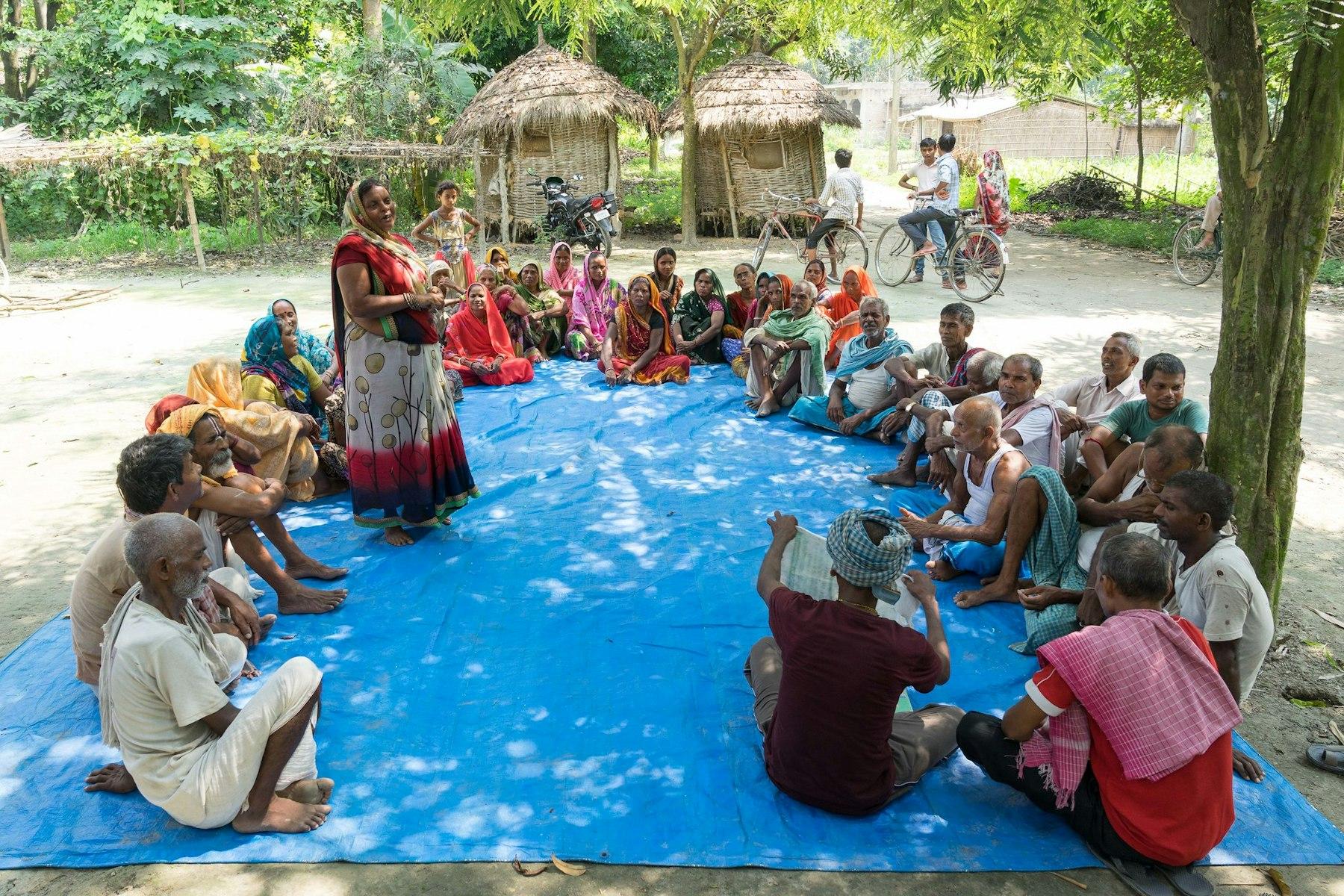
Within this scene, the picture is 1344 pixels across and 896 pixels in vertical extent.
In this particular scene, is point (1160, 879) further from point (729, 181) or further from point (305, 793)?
point (729, 181)

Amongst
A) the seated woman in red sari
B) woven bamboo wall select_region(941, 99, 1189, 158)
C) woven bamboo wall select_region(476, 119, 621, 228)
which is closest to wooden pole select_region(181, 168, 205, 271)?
woven bamboo wall select_region(476, 119, 621, 228)

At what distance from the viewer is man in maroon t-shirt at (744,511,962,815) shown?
2551 millimetres

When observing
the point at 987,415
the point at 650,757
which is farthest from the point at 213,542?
the point at 987,415

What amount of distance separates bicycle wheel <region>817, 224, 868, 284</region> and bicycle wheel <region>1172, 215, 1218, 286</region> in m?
4.10

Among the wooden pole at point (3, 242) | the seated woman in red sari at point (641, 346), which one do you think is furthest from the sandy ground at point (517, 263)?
the seated woman in red sari at point (641, 346)

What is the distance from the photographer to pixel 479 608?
4074 mm

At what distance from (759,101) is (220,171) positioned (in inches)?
344

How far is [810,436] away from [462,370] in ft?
10.1

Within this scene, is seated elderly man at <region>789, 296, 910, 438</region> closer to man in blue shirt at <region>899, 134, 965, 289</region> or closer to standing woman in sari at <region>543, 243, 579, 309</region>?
standing woman in sari at <region>543, 243, 579, 309</region>

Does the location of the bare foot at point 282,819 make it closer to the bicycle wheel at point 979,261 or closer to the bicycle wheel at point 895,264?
the bicycle wheel at point 979,261

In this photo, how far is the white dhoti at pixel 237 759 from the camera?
2605 mm

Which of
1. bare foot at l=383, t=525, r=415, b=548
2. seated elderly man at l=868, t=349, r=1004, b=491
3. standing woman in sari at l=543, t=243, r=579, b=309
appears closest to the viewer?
bare foot at l=383, t=525, r=415, b=548

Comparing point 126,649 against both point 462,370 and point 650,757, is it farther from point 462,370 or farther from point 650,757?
point 462,370

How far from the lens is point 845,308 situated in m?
7.71
